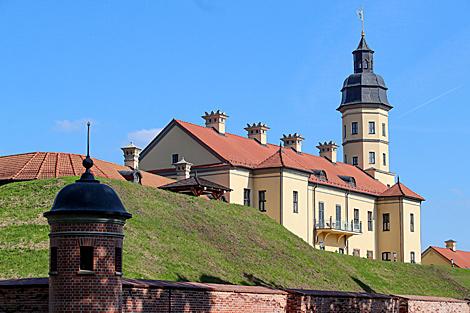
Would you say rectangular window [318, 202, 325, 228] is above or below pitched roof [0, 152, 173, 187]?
below

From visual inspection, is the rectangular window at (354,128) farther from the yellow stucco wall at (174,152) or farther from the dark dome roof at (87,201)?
the dark dome roof at (87,201)

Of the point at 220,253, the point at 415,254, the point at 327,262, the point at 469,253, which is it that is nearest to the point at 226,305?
the point at 220,253

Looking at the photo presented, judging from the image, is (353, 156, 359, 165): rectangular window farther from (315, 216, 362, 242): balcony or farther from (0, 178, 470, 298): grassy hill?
(0, 178, 470, 298): grassy hill

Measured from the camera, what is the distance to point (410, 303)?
25.8 metres

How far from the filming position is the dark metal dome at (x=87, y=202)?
1452 cm

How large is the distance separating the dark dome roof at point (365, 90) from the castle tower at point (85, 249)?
59.3 m

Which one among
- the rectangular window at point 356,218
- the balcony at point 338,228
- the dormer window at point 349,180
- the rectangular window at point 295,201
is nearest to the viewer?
the rectangular window at point 295,201

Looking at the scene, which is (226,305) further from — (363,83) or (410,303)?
(363,83)

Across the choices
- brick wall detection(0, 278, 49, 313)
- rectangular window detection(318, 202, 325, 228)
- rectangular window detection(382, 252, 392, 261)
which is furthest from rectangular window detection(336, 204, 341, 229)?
brick wall detection(0, 278, 49, 313)

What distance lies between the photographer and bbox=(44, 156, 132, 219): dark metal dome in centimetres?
1452

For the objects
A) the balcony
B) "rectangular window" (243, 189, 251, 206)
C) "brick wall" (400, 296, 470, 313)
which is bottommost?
"brick wall" (400, 296, 470, 313)

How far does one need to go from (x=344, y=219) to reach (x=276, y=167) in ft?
39.1

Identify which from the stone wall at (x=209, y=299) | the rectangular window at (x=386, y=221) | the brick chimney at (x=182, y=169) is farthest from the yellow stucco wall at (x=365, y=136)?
the stone wall at (x=209, y=299)

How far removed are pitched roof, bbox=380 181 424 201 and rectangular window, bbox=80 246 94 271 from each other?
53.1 meters
